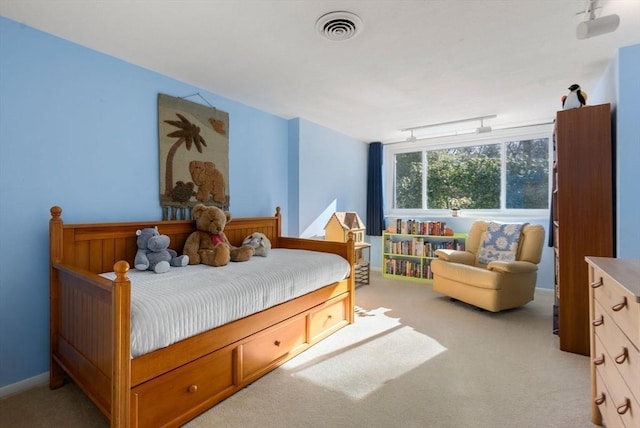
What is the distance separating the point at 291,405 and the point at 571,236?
2.30m

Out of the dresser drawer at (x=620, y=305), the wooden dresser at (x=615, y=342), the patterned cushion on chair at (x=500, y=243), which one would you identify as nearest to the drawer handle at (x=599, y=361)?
the wooden dresser at (x=615, y=342)

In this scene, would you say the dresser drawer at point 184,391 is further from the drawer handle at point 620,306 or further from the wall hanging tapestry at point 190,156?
the drawer handle at point 620,306

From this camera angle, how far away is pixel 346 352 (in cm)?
238

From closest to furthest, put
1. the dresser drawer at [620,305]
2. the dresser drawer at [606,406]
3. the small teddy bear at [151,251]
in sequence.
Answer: the dresser drawer at [620,305] → the dresser drawer at [606,406] → the small teddy bear at [151,251]

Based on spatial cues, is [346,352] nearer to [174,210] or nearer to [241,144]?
[174,210]

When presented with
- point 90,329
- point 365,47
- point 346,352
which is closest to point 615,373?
point 346,352

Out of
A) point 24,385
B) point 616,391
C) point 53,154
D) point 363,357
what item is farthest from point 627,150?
point 24,385

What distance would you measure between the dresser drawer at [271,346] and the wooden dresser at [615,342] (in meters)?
1.69

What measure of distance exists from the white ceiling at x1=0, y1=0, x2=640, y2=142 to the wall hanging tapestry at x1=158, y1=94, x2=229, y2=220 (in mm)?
248

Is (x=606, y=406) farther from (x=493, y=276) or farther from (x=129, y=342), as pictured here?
(x=129, y=342)

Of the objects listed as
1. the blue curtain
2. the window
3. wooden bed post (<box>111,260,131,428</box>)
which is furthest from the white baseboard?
the window

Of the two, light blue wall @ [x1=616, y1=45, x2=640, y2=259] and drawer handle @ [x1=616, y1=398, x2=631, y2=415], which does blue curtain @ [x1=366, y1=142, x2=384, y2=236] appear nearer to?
light blue wall @ [x1=616, y1=45, x2=640, y2=259]

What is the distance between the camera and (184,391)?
1604mm

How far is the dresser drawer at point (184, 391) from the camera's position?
1.45 metres
